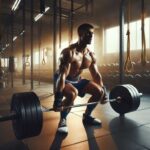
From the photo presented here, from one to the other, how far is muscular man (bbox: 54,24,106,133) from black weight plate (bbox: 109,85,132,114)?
0.34m

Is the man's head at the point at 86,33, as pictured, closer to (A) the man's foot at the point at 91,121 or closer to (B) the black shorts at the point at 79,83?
(B) the black shorts at the point at 79,83

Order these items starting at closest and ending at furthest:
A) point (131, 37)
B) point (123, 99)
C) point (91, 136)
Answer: point (91, 136) < point (123, 99) < point (131, 37)

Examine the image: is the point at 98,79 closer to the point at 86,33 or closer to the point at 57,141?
the point at 86,33

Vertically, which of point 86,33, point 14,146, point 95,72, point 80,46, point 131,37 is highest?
point 131,37

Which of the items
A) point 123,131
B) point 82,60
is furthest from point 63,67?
point 123,131

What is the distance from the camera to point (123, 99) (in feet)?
8.41

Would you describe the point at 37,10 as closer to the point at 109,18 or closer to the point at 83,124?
the point at 109,18

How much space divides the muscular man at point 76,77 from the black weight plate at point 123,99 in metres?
0.34

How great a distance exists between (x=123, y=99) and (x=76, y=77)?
701 mm

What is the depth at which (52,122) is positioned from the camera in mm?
2520

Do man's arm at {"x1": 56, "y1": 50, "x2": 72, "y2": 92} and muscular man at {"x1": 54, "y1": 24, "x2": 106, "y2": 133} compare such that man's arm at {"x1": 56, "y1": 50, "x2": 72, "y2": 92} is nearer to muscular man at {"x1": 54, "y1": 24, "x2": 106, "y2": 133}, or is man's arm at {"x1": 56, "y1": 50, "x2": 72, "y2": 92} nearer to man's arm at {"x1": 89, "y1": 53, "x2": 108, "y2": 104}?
muscular man at {"x1": 54, "y1": 24, "x2": 106, "y2": 133}

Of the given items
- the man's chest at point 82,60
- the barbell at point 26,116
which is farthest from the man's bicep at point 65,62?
the barbell at point 26,116

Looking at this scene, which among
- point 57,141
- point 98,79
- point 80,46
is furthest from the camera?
point 98,79

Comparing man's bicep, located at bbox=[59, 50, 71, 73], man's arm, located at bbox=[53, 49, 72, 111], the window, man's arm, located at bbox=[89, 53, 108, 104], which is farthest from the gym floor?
the window
